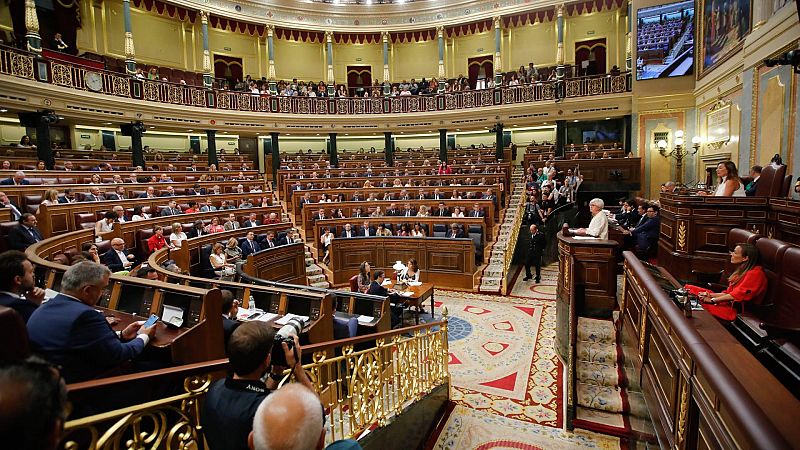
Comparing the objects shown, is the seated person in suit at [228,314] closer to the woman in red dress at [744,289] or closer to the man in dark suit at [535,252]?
the woman in red dress at [744,289]

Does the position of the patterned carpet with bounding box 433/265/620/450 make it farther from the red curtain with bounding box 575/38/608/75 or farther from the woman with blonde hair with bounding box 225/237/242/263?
the red curtain with bounding box 575/38/608/75

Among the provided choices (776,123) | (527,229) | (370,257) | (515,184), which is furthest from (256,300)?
(515,184)

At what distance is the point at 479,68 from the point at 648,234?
15441 millimetres

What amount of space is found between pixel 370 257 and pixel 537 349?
467 cm

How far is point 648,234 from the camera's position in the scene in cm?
620

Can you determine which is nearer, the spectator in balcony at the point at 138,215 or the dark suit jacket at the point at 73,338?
the dark suit jacket at the point at 73,338

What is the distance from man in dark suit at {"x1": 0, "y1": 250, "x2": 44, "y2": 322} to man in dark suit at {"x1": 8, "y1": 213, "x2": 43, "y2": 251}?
3715 mm

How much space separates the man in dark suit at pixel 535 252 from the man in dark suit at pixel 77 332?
805cm

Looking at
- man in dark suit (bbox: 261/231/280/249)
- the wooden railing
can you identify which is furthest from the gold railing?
the wooden railing

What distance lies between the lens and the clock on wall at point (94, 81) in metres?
11.4

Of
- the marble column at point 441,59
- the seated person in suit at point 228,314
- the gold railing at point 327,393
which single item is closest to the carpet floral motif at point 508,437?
the gold railing at point 327,393

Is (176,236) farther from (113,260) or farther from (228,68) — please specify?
(228,68)

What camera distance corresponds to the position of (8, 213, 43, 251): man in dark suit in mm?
4973

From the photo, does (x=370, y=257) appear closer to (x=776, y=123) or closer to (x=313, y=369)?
(x=313, y=369)
